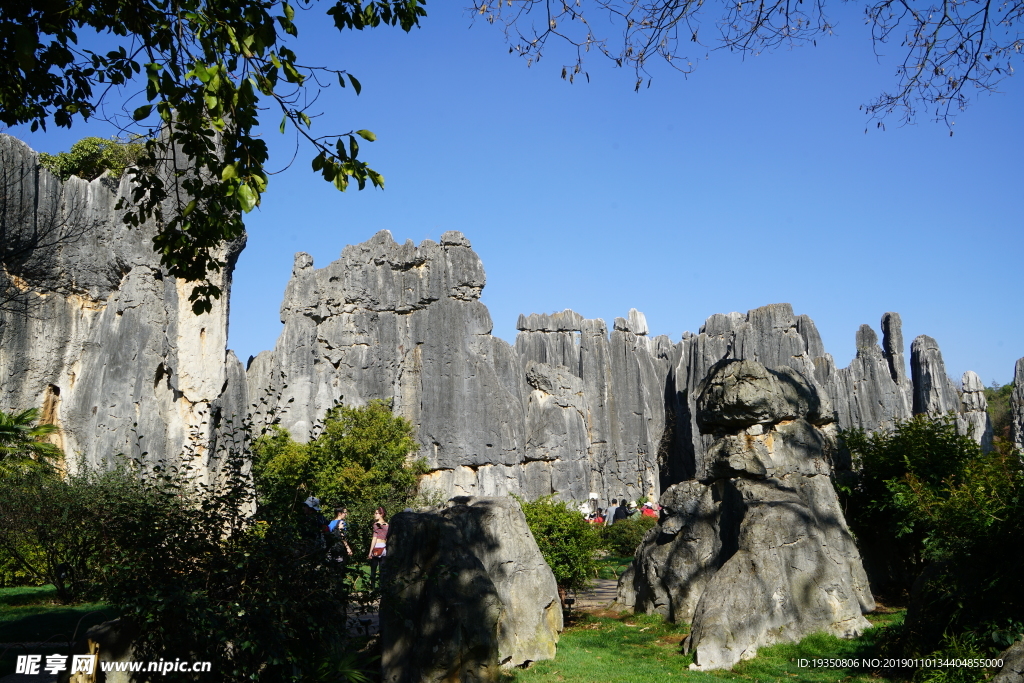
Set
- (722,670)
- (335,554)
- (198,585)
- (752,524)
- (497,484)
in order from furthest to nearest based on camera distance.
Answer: (497,484)
(752,524)
(722,670)
(335,554)
(198,585)

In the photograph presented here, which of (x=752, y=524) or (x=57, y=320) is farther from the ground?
(x=57, y=320)

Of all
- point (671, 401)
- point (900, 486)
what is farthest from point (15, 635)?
point (671, 401)

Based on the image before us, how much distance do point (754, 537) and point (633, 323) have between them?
4452 cm

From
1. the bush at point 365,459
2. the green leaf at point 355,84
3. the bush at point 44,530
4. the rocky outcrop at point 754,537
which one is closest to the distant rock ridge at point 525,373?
the bush at point 365,459

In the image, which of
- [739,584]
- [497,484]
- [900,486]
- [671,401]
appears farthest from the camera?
[671,401]

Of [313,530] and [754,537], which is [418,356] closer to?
[754,537]

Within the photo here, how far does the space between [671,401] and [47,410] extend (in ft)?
123

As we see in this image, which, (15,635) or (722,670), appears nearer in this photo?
(722,670)

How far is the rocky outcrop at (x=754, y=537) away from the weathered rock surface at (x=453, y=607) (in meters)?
1.95

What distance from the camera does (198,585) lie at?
5.38 meters

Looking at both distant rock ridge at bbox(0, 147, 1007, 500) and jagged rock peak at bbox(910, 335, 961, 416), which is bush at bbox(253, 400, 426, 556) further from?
jagged rock peak at bbox(910, 335, 961, 416)

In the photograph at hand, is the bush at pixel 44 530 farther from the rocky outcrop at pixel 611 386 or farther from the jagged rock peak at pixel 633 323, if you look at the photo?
the jagged rock peak at pixel 633 323

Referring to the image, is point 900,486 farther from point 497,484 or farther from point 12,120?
point 497,484

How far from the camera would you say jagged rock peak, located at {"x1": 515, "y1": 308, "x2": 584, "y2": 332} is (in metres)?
51.6
